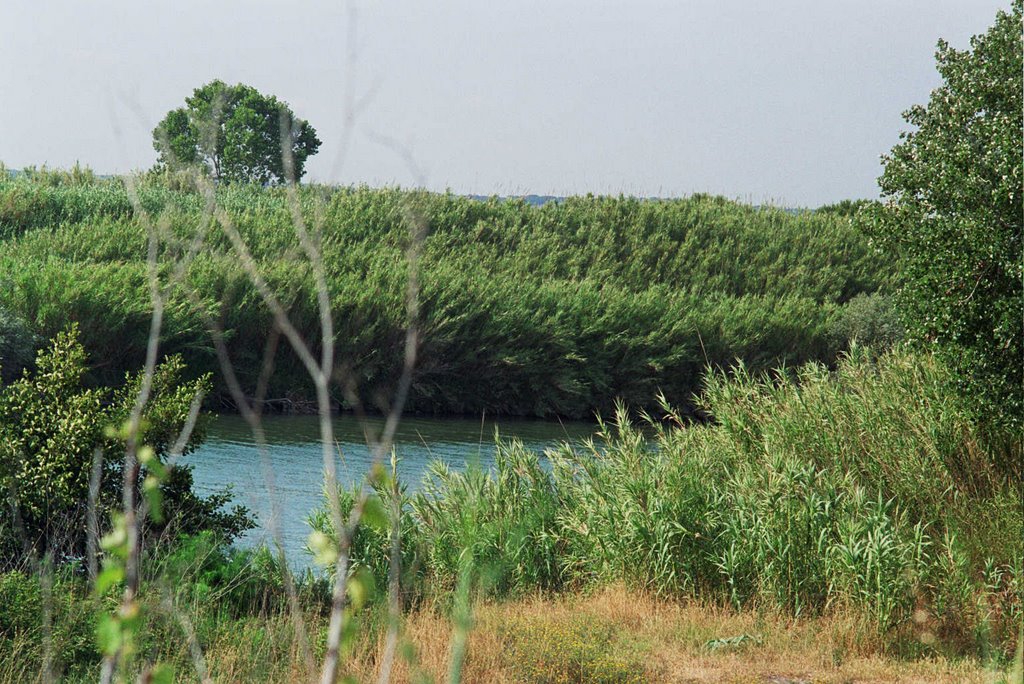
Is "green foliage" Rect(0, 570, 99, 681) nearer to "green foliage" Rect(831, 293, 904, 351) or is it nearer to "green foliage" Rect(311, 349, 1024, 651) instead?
"green foliage" Rect(311, 349, 1024, 651)

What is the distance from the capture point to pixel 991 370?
816cm

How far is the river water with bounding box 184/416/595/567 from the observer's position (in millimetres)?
11180

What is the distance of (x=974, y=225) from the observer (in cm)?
796

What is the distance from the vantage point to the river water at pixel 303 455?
11.2m

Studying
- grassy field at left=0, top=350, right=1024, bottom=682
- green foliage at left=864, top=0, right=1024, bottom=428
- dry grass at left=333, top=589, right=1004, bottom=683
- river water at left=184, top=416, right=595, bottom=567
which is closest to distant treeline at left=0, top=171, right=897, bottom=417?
river water at left=184, top=416, right=595, bottom=567

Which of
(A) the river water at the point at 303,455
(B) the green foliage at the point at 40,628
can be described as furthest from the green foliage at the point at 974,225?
(B) the green foliage at the point at 40,628

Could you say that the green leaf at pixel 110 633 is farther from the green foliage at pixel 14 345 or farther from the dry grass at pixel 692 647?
the green foliage at pixel 14 345

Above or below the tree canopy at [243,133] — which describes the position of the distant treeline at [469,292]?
below

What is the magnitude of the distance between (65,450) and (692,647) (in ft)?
16.7

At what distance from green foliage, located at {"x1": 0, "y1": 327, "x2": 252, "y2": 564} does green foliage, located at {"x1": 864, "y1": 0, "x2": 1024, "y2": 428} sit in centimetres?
563

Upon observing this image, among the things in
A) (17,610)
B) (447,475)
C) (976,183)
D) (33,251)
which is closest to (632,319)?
(33,251)

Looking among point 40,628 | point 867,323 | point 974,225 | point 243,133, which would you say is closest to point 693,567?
point 974,225

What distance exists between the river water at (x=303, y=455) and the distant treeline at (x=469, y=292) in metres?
1.70

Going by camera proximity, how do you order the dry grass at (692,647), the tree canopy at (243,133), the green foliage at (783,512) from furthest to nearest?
the tree canopy at (243,133)
the green foliage at (783,512)
the dry grass at (692,647)
